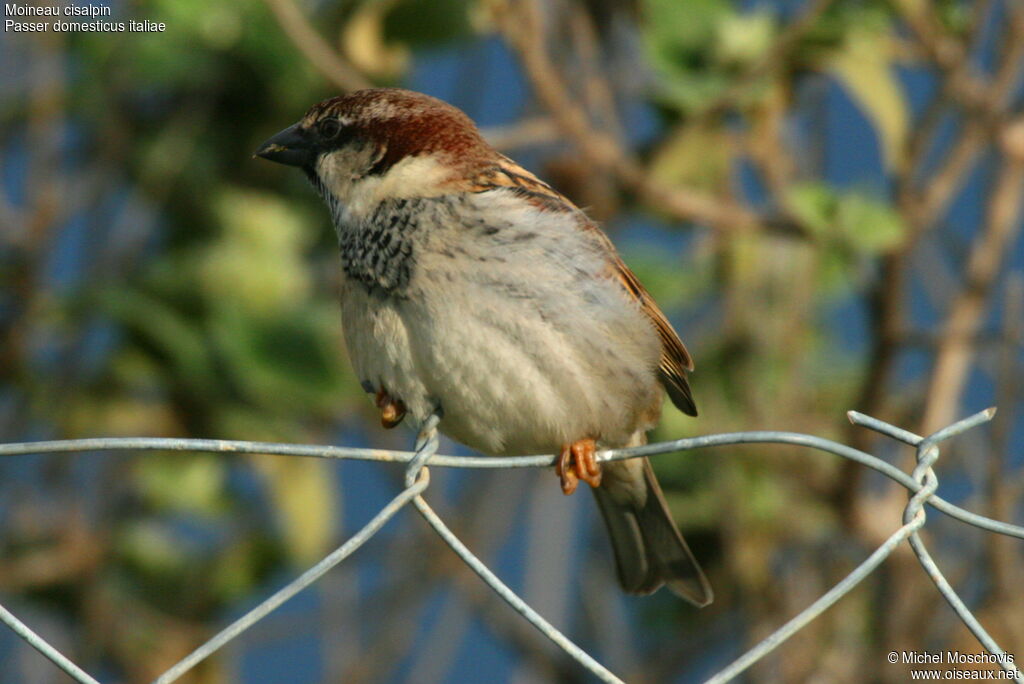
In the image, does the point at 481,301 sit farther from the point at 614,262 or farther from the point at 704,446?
the point at 704,446

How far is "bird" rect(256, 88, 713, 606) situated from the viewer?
62.8 inches

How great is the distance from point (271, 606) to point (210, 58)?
188 cm

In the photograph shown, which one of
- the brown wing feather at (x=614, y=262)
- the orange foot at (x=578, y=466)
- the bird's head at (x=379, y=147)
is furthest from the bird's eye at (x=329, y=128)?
the orange foot at (x=578, y=466)

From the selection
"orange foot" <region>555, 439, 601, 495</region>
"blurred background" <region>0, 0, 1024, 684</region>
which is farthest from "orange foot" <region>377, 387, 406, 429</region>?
"blurred background" <region>0, 0, 1024, 684</region>

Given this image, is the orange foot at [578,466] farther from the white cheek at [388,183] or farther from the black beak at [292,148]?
the black beak at [292,148]

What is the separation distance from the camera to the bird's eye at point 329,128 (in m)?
1.85

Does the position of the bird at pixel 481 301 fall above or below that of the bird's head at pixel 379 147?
below

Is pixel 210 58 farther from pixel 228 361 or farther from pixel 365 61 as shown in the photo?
pixel 228 361

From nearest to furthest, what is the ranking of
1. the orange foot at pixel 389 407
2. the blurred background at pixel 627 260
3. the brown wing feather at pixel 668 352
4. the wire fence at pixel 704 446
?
1. the wire fence at pixel 704 446
2. the orange foot at pixel 389 407
3. the brown wing feather at pixel 668 352
4. the blurred background at pixel 627 260

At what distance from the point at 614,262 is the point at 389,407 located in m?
0.34

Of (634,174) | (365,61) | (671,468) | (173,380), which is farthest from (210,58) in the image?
(671,468)

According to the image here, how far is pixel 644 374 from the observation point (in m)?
1.76

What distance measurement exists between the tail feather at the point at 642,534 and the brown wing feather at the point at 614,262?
0.40 feet

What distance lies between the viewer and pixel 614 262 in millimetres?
1792
